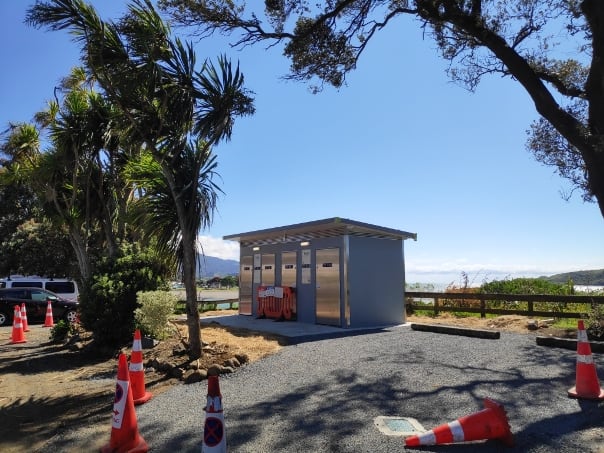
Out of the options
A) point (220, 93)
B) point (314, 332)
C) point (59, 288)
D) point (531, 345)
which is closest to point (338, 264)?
point (314, 332)

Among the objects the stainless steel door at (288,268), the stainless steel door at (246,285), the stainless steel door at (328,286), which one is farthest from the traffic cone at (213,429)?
the stainless steel door at (246,285)

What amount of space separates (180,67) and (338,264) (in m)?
7.03

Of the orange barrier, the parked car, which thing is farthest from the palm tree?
the parked car

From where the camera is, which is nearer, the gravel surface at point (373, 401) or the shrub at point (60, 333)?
the gravel surface at point (373, 401)

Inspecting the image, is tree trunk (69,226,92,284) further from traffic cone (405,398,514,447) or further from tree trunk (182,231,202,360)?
traffic cone (405,398,514,447)

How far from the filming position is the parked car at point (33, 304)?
1759 centimetres

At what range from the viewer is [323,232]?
45.1 feet

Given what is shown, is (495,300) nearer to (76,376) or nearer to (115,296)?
(115,296)

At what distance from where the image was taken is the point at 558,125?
6.23 meters

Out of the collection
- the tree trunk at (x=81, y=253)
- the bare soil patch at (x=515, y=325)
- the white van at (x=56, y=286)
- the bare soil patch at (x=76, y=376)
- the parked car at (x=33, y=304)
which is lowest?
the bare soil patch at (x=76, y=376)

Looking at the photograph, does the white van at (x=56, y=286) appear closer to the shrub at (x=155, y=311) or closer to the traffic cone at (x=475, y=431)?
the shrub at (x=155, y=311)

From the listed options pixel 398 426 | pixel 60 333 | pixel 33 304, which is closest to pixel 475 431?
pixel 398 426

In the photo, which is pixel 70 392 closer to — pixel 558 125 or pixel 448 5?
pixel 558 125

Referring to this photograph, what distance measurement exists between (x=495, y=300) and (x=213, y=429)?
1424 centimetres
